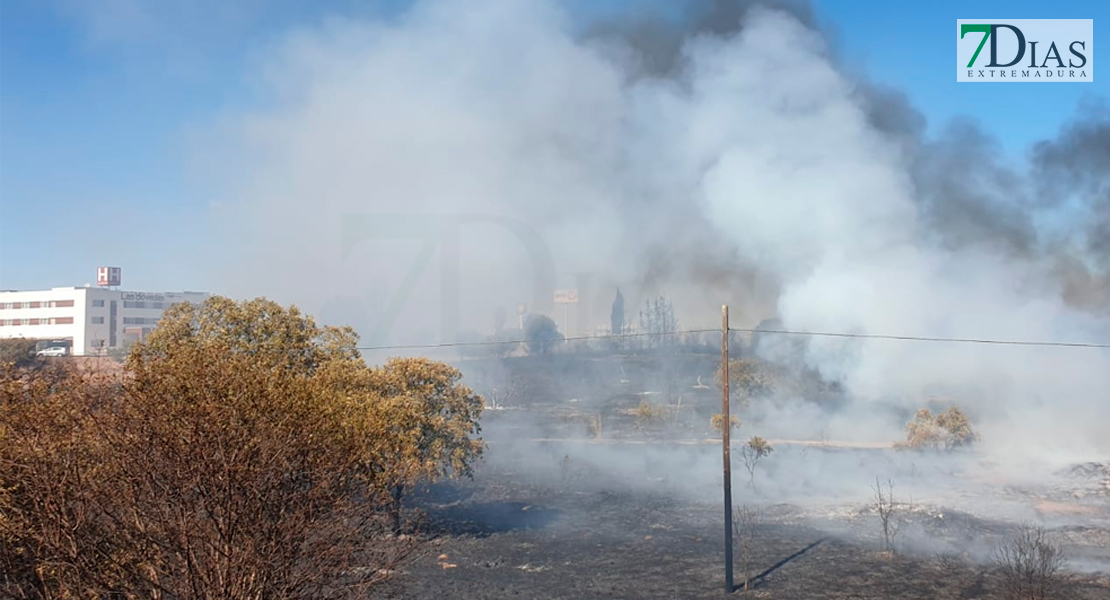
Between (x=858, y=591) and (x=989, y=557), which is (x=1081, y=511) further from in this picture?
(x=858, y=591)

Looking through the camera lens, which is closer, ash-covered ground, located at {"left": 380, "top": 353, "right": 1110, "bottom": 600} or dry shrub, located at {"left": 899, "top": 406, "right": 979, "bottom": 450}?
ash-covered ground, located at {"left": 380, "top": 353, "right": 1110, "bottom": 600}

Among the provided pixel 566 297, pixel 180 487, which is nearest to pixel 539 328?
pixel 566 297

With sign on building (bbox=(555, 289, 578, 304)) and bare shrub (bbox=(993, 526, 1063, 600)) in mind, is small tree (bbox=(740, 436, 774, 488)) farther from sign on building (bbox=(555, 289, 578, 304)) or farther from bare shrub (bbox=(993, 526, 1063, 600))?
sign on building (bbox=(555, 289, 578, 304))

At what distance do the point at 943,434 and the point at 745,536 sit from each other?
29625mm

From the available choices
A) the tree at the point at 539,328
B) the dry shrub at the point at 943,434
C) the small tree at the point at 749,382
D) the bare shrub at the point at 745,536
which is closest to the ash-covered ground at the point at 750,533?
the bare shrub at the point at 745,536

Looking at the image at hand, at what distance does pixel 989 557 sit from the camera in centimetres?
2559

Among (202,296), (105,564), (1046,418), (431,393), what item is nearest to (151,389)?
(105,564)

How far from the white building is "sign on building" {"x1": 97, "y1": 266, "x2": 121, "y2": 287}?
1597 cm

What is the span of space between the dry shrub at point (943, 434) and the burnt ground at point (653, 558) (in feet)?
70.0

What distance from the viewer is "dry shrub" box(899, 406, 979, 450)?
51.8 metres

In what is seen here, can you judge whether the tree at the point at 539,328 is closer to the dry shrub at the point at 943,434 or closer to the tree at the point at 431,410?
the dry shrub at the point at 943,434

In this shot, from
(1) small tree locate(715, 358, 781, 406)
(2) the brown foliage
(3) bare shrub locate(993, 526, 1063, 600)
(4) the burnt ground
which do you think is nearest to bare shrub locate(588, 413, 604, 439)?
(1) small tree locate(715, 358, 781, 406)

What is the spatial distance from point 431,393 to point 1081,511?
2823 centimetres

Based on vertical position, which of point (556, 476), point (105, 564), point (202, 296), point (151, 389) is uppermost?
point (202, 296)
